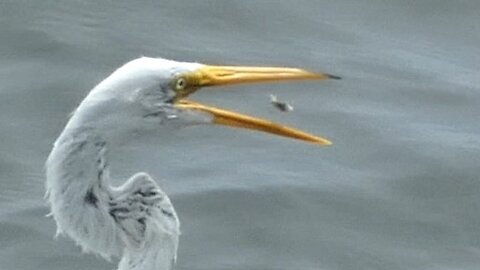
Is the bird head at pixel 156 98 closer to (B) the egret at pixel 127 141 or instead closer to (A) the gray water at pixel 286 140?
(B) the egret at pixel 127 141

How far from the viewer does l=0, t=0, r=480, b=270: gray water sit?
10.1 meters

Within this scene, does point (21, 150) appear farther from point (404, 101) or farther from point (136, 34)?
point (404, 101)

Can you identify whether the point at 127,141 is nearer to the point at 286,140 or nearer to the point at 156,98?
the point at 156,98

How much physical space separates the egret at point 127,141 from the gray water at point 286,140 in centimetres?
227

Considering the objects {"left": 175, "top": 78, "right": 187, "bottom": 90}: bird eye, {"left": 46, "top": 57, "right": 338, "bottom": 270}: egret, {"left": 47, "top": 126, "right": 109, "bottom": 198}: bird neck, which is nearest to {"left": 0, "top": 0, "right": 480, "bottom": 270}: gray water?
{"left": 46, "top": 57, "right": 338, "bottom": 270}: egret

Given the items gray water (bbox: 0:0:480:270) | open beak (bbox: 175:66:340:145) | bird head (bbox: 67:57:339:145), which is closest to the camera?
bird head (bbox: 67:57:339:145)

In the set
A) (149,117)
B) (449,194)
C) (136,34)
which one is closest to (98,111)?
(149,117)

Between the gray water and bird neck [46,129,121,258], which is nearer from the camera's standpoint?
bird neck [46,129,121,258]

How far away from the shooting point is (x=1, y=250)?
9797 millimetres

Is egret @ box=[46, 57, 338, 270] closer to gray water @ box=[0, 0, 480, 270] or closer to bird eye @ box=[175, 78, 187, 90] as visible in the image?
bird eye @ box=[175, 78, 187, 90]

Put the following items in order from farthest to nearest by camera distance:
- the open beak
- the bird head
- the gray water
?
1. the gray water
2. the open beak
3. the bird head

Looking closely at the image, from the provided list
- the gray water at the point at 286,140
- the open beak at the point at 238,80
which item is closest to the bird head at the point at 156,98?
the open beak at the point at 238,80

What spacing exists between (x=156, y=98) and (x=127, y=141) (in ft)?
0.64

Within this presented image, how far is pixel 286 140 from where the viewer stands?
1087cm
